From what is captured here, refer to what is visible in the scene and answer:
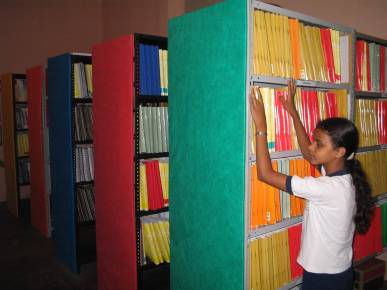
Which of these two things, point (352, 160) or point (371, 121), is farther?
point (371, 121)

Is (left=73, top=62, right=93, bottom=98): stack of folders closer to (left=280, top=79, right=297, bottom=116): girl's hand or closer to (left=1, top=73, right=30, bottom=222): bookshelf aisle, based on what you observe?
(left=1, top=73, right=30, bottom=222): bookshelf aisle

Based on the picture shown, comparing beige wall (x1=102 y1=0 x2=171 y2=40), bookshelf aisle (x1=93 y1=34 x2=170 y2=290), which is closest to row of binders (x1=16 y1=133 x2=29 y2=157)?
beige wall (x1=102 y1=0 x2=171 y2=40)

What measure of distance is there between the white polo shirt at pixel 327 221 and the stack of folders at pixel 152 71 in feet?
4.15

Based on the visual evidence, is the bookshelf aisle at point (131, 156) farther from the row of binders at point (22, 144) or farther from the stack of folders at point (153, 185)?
the row of binders at point (22, 144)

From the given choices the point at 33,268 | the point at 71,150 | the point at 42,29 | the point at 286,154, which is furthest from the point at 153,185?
the point at 42,29

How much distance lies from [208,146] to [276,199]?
0.43m

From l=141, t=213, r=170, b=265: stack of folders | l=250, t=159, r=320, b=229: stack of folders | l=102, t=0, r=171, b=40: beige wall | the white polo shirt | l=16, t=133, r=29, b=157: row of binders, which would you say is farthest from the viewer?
l=102, t=0, r=171, b=40: beige wall

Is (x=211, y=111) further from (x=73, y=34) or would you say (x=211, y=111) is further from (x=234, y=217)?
(x=73, y=34)

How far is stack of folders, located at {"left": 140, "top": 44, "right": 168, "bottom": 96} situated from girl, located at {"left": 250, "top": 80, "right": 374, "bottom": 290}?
1033 millimetres

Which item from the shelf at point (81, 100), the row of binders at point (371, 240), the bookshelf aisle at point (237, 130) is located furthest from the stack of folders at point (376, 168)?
the shelf at point (81, 100)

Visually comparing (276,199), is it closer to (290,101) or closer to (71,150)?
(290,101)

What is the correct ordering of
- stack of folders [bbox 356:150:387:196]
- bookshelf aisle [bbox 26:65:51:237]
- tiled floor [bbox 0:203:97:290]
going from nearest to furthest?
stack of folders [bbox 356:150:387:196], tiled floor [bbox 0:203:97:290], bookshelf aisle [bbox 26:65:51:237]

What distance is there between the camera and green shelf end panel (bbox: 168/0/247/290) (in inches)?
62.6

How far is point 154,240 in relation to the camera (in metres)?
2.57
